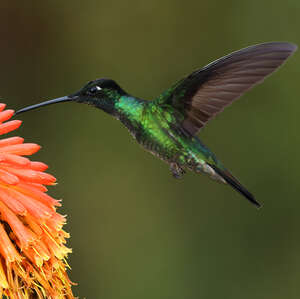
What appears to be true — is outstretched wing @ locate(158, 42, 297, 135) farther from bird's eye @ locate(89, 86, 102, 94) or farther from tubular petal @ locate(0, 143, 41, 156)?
tubular petal @ locate(0, 143, 41, 156)

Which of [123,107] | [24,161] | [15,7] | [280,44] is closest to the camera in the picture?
[24,161]

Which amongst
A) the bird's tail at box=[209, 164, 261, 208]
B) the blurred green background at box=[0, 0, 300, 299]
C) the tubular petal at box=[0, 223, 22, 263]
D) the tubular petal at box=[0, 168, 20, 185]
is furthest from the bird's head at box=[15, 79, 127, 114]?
the blurred green background at box=[0, 0, 300, 299]

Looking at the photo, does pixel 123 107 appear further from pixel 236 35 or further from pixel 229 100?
pixel 236 35

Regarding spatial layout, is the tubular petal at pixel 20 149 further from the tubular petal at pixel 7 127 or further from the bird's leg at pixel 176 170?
the bird's leg at pixel 176 170

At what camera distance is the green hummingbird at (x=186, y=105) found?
9.82 feet

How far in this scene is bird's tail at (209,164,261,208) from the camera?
122 inches

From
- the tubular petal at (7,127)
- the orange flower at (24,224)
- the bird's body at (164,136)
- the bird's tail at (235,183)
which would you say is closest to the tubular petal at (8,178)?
the orange flower at (24,224)

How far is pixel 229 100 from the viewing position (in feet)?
10.3

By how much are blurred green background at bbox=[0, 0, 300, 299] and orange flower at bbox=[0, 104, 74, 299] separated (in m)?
3.37

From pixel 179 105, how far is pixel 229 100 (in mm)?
269

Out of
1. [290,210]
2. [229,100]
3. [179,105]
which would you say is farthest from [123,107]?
[290,210]

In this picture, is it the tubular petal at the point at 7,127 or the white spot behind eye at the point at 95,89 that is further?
the white spot behind eye at the point at 95,89

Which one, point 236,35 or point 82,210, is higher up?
point 236,35

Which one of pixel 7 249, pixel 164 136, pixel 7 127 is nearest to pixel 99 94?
pixel 164 136
